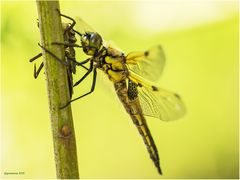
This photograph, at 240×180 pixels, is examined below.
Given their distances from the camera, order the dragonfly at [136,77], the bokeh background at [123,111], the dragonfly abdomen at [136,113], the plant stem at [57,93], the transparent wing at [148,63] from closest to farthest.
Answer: the plant stem at [57,93] < the transparent wing at [148,63] < the dragonfly at [136,77] < the dragonfly abdomen at [136,113] < the bokeh background at [123,111]

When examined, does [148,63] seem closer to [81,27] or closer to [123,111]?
[81,27]

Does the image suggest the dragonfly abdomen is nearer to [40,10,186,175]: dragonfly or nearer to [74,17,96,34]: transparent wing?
[40,10,186,175]: dragonfly

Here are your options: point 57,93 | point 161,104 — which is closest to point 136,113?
point 161,104

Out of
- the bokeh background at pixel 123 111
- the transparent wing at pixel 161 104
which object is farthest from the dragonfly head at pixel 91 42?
the bokeh background at pixel 123 111

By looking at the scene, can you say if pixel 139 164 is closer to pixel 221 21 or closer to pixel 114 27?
pixel 114 27

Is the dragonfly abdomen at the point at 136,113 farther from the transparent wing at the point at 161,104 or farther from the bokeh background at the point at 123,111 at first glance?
the bokeh background at the point at 123,111

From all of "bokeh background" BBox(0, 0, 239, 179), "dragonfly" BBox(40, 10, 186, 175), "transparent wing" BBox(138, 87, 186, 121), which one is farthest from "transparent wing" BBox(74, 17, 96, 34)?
"bokeh background" BBox(0, 0, 239, 179)
